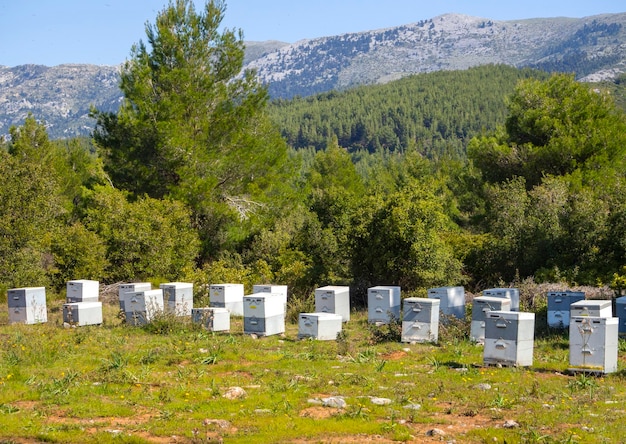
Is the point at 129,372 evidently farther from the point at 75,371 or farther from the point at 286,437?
the point at 286,437

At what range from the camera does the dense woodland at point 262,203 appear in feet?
85.6

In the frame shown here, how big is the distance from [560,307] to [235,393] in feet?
36.5

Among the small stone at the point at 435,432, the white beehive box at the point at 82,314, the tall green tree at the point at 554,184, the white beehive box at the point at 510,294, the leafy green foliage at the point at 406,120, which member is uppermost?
the leafy green foliage at the point at 406,120

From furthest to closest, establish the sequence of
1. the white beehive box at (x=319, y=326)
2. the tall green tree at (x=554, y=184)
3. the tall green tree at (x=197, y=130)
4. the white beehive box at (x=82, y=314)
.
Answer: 1. the tall green tree at (x=197, y=130)
2. the tall green tree at (x=554, y=184)
3. the white beehive box at (x=82, y=314)
4. the white beehive box at (x=319, y=326)

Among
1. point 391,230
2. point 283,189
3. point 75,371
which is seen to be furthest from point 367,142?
point 75,371

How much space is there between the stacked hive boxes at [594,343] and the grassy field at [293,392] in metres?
0.30

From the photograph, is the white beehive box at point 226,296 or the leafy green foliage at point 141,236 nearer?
the white beehive box at point 226,296

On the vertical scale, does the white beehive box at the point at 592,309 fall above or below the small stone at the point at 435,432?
above

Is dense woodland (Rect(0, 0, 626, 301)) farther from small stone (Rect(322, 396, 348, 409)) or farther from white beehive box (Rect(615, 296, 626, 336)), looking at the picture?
small stone (Rect(322, 396, 348, 409))

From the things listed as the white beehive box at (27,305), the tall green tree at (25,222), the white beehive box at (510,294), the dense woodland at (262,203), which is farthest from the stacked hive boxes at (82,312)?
the white beehive box at (510,294)

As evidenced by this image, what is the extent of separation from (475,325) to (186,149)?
66.7 ft

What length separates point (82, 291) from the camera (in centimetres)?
2242

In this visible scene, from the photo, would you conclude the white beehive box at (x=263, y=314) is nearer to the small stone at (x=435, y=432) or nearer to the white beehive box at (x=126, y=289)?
the white beehive box at (x=126, y=289)

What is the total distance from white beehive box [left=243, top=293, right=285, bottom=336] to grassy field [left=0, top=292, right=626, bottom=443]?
1.63 feet
